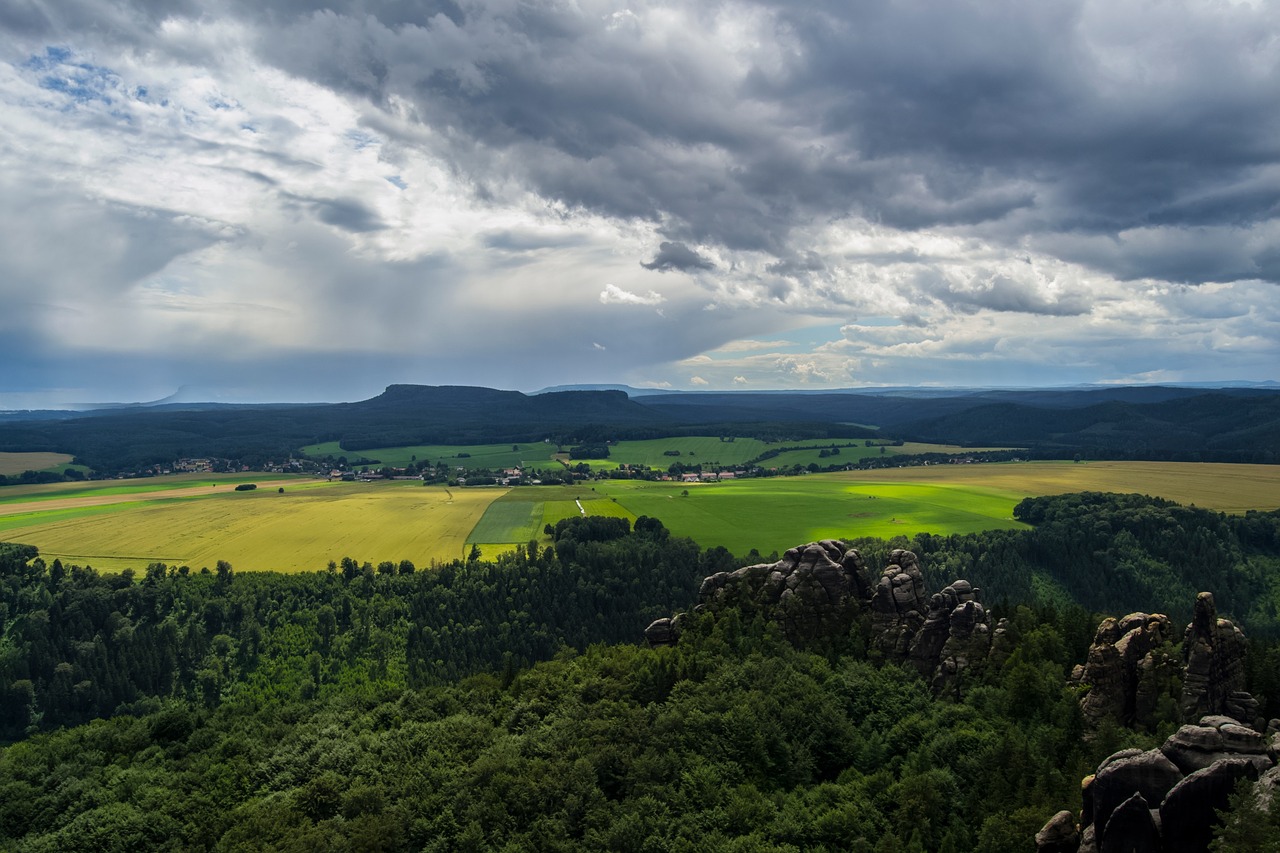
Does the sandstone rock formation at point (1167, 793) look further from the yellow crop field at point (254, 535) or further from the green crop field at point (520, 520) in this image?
the green crop field at point (520, 520)

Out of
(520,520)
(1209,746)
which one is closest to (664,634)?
(1209,746)

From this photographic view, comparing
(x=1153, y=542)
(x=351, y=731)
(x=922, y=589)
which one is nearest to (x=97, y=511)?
(x=351, y=731)

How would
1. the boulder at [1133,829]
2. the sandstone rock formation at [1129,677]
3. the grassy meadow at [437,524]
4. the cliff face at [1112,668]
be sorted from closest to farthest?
1. the boulder at [1133,829]
2. the cliff face at [1112,668]
3. the sandstone rock formation at [1129,677]
4. the grassy meadow at [437,524]

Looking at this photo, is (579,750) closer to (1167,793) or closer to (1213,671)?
(1167,793)

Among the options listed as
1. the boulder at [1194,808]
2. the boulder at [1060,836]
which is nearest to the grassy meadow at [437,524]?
the boulder at [1060,836]

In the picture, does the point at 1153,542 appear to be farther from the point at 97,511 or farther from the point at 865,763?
the point at 97,511

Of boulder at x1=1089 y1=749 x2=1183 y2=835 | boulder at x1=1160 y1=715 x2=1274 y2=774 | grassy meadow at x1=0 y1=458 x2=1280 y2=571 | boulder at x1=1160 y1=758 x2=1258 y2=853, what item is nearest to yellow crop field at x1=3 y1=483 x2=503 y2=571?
grassy meadow at x1=0 y1=458 x2=1280 y2=571
